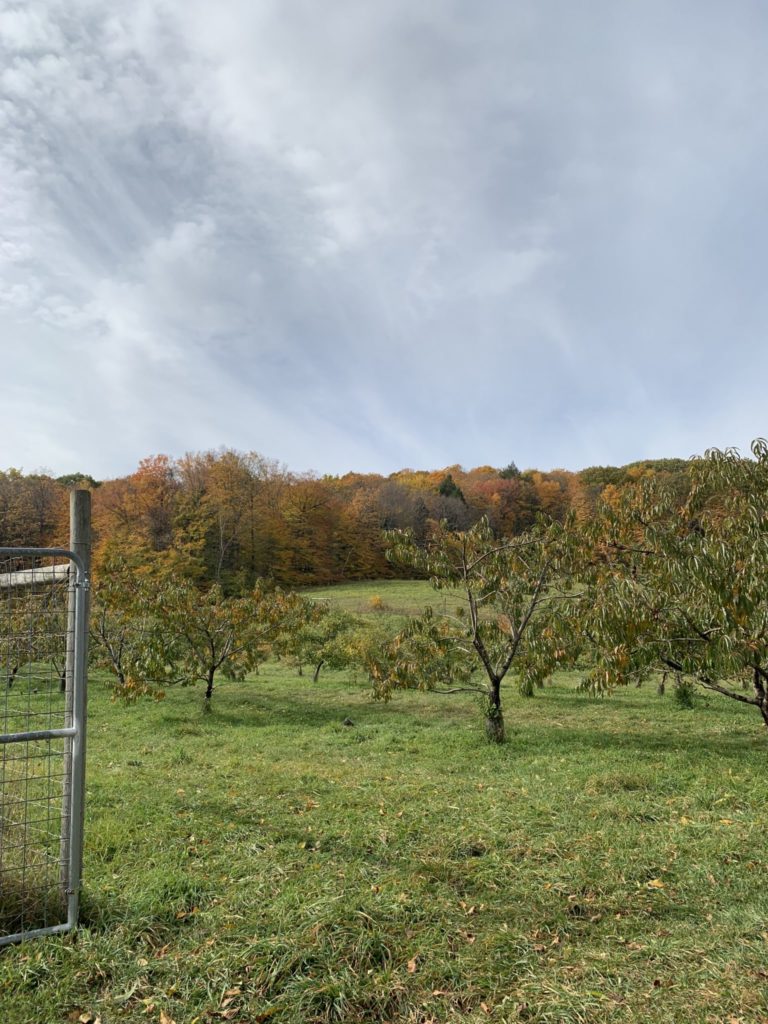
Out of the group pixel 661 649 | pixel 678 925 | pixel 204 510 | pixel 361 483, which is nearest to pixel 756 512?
pixel 661 649

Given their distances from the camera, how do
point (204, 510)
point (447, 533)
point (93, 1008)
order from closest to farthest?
point (93, 1008), point (447, 533), point (204, 510)

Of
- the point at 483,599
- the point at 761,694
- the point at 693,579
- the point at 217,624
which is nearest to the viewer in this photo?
the point at 693,579

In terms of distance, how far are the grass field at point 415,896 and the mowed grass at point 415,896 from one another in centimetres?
1

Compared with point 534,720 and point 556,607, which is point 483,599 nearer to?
point 556,607

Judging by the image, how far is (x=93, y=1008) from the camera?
282 cm

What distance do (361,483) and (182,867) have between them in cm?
5682

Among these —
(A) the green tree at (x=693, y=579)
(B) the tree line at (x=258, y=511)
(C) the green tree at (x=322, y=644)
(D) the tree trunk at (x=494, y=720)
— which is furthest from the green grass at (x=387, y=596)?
(A) the green tree at (x=693, y=579)

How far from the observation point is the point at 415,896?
12.4 ft

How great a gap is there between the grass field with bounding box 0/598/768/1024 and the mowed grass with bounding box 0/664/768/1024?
0.01m

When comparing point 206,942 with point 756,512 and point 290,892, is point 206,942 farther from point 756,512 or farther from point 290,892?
point 756,512

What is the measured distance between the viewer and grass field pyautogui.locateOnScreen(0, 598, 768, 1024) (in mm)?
2869

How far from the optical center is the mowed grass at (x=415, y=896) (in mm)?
2869

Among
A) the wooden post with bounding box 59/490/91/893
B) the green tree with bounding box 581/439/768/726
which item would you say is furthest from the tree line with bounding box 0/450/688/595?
the wooden post with bounding box 59/490/91/893

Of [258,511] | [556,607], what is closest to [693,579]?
[556,607]
